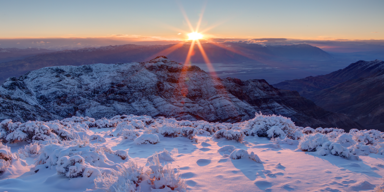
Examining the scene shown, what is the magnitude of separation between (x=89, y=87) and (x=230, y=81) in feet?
113

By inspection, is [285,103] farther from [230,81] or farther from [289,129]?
[289,129]

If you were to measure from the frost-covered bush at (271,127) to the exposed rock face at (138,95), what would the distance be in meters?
27.8

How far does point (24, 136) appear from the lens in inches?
287

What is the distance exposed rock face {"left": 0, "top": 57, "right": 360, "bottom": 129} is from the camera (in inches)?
1425

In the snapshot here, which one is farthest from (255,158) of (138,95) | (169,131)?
(138,95)

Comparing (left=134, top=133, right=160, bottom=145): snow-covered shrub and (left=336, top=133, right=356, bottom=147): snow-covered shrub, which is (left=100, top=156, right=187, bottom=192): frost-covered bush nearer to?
(left=134, top=133, right=160, bottom=145): snow-covered shrub

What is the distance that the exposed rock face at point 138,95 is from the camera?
36.2 metres

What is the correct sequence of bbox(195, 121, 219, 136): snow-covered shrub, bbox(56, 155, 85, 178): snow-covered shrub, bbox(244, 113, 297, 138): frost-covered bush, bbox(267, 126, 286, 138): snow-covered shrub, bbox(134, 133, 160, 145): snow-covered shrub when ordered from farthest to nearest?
1. bbox(195, 121, 219, 136): snow-covered shrub
2. bbox(244, 113, 297, 138): frost-covered bush
3. bbox(267, 126, 286, 138): snow-covered shrub
4. bbox(134, 133, 160, 145): snow-covered shrub
5. bbox(56, 155, 85, 178): snow-covered shrub

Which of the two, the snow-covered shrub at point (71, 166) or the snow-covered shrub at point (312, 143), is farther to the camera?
the snow-covered shrub at point (312, 143)

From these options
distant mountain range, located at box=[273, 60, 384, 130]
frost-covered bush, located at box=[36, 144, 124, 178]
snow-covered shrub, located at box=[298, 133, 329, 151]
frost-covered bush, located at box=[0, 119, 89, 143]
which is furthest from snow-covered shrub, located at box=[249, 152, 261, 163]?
distant mountain range, located at box=[273, 60, 384, 130]

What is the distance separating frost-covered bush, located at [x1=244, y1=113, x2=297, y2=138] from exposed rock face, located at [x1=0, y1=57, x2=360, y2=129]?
27782 mm

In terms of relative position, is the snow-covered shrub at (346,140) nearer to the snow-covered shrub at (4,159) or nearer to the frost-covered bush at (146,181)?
the frost-covered bush at (146,181)

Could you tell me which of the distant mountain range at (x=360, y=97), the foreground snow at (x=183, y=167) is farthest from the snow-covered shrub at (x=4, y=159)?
the distant mountain range at (x=360, y=97)

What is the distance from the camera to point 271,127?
9719 mm
